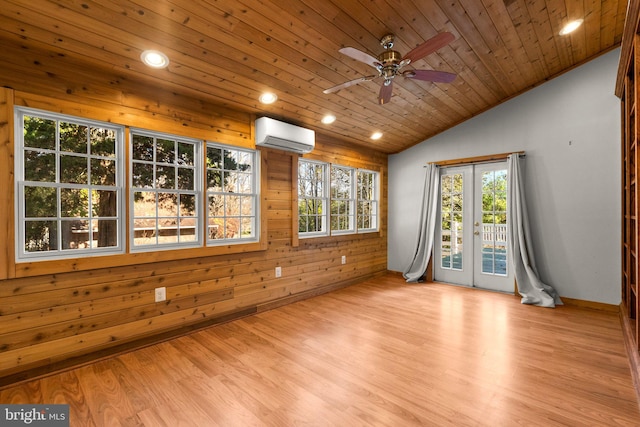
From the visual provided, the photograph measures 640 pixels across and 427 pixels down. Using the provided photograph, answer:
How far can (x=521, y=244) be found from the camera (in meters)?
4.34

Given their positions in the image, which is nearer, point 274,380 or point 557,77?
point 274,380

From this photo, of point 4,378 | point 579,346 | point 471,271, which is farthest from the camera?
point 471,271

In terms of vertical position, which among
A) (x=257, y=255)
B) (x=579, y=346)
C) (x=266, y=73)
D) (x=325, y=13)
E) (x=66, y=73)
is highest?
(x=325, y=13)

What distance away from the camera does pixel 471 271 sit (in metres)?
5.07

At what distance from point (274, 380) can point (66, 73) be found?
9.56 ft

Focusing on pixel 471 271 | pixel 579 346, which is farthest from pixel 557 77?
pixel 579 346

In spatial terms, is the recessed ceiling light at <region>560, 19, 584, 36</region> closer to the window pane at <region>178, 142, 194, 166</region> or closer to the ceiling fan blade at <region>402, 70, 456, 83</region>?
the ceiling fan blade at <region>402, 70, 456, 83</region>

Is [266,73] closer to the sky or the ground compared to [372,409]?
closer to the sky

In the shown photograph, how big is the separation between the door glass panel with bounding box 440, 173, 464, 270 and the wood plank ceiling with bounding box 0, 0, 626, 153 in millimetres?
1677

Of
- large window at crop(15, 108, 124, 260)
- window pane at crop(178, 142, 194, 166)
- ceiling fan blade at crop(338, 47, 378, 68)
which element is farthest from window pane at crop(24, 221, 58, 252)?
ceiling fan blade at crop(338, 47, 378, 68)

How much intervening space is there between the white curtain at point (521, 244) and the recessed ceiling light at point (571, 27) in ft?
5.35

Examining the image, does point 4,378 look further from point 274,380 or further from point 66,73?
point 66,73

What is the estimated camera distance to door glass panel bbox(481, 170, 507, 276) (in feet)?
15.5

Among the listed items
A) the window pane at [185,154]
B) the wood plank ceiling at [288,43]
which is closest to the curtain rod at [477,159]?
the wood plank ceiling at [288,43]
